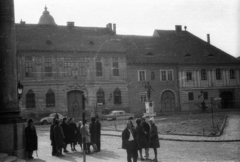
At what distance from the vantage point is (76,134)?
15.2 m

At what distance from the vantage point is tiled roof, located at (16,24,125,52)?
3838cm

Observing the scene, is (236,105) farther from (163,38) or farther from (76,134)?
(76,134)

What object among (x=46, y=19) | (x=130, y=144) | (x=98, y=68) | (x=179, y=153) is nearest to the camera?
(x=130, y=144)

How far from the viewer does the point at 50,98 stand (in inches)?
1501

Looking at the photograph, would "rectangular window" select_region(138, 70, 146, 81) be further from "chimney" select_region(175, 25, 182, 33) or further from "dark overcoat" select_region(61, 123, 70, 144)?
"dark overcoat" select_region(61, 123, 70, 144)

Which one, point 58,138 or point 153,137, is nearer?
point 153,137

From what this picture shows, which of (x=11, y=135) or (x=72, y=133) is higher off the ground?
(x=11, y=135)

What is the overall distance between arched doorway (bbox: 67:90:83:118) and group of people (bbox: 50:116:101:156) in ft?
78.2

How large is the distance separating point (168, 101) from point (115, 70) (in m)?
9.20

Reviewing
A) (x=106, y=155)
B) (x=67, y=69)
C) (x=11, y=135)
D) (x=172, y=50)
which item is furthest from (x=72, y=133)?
(x=172, y=50)

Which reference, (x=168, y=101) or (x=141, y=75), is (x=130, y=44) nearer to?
(x=141, y=75)

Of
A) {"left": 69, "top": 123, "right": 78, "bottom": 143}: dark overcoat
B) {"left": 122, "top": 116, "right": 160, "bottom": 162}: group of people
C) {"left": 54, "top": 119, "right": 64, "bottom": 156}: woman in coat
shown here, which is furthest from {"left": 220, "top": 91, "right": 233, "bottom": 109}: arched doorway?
{"left": 54, "top": 119, "right": 64, "bottom": 156}: woman in coat

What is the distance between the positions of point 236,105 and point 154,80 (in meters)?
13.1

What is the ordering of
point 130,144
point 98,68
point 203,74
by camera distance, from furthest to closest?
point 203,74
point 98,68
point 130,144
